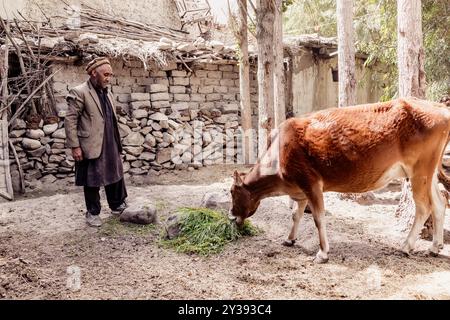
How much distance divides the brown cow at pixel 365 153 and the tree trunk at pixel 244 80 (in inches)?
213

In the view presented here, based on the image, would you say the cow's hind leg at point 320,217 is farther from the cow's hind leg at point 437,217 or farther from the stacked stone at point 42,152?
the stacked stone at point 42,152

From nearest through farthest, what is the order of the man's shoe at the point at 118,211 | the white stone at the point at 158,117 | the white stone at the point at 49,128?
the man's shoe at the point at 118,211
the white stone at the point at 49,128
the white stone at the point at 158,117

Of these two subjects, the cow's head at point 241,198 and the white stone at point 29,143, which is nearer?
the cow's head at point 241,198

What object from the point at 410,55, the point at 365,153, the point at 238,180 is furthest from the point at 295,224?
the point at 410,55

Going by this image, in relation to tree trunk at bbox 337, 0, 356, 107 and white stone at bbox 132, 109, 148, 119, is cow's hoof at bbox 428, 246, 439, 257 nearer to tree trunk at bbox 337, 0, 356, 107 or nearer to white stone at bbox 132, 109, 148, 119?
tree trunk at bbox 337, 0, 356, 107

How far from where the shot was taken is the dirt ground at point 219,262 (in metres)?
3.46

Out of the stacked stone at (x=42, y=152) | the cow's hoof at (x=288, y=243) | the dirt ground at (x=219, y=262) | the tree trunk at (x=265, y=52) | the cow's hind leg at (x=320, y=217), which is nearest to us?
the dirt ground at (x=219, y=262)

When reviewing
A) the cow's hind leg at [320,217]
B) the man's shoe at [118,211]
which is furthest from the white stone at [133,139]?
the cow's hind leg at [320,217]

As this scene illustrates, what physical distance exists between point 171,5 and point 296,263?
11271mm

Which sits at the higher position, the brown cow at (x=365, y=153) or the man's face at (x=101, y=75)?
the man's face at (x=101, y=75)

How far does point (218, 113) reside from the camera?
1023 centimetres

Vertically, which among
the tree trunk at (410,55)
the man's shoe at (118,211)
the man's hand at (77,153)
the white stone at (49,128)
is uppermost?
the tree trunk at (410,55)

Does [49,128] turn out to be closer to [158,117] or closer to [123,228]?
[158,117]

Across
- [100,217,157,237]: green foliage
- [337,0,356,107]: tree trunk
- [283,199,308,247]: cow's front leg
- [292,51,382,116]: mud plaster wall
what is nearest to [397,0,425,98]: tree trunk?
[337,0,356,107]: tree trunk
